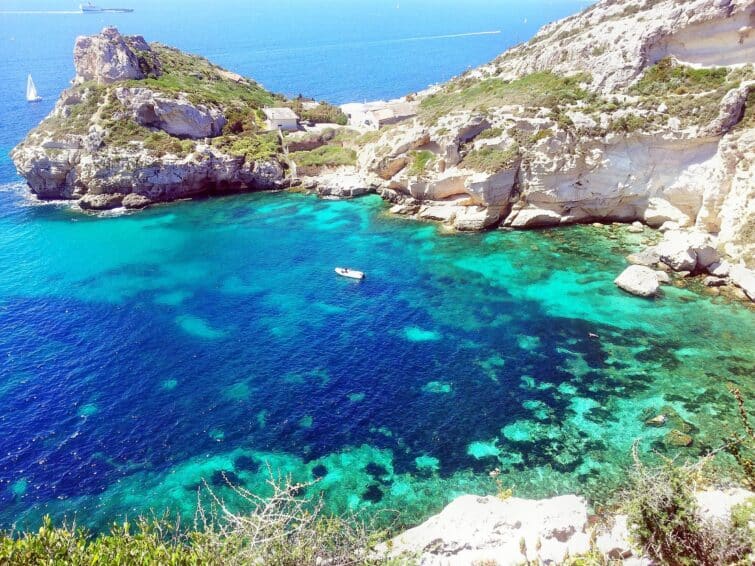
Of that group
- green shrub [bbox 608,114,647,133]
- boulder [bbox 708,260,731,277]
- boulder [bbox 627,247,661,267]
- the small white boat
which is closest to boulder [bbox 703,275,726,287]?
boulder [bbox 708,260,731,277]

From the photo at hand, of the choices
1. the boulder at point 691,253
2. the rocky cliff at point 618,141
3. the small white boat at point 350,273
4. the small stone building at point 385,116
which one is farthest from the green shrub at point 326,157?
the boulder at point 691,253

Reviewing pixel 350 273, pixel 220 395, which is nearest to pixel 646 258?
pixel 350 273

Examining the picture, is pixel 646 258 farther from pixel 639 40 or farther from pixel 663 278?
pixel 639 40

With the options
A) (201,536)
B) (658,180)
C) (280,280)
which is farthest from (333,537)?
(658,180)

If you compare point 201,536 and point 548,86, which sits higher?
point 548,86

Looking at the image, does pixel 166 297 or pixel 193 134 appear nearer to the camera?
pixel 166 297

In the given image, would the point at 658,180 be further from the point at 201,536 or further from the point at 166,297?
the point at 201,536
